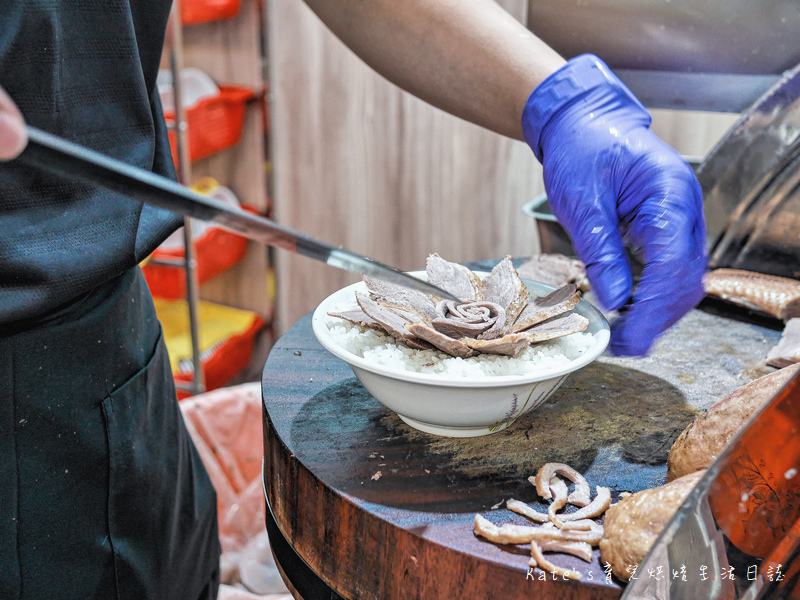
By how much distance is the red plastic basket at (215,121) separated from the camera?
93.8 inches

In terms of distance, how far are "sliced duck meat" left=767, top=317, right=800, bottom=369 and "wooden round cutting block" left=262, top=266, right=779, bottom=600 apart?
0.05m

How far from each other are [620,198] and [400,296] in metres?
0.38

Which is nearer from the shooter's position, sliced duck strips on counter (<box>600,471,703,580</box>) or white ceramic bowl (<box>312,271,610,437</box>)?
sliced duck strips on counter (<box>600,471,703,580</box>)

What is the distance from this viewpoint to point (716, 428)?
723 mm

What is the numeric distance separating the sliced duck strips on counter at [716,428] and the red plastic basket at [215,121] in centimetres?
201

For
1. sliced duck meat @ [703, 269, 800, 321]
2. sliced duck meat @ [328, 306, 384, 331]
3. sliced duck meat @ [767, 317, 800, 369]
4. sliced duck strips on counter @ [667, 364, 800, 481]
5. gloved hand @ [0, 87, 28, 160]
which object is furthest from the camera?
sliced duck meat @ [703, 269, 800, 321]

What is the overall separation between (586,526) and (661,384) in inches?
14.6

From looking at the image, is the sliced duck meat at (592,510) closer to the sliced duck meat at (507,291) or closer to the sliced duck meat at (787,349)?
the sliced duck meat at (507,291)

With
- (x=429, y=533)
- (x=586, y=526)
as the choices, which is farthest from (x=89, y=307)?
(x=586, y=526)

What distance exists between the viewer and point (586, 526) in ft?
2.19

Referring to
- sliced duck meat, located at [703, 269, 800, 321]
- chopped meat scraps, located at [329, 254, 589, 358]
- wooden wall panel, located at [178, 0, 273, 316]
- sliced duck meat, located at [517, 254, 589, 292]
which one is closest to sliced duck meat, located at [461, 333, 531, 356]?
chopped meat scraps, located at [329, 254, 589, 358]

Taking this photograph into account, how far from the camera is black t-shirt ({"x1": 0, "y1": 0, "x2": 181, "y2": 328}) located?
0.84m

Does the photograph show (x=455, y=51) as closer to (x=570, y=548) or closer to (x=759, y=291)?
(x=759, y=291)

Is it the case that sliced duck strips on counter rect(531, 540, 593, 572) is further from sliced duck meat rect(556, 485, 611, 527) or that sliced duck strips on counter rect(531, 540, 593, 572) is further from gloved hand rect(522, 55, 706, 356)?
gloved hand rect(522, 55, 706, 356)
